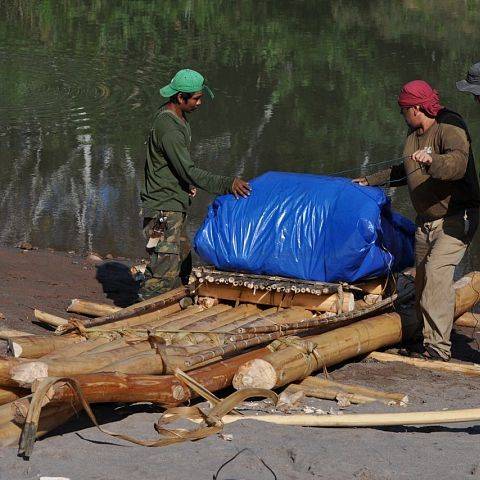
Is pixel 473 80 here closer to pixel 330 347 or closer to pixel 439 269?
pixel 439 269

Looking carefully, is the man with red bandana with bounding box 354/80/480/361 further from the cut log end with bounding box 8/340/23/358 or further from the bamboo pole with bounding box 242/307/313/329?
the cut log end with bounding box 8/340/23/358

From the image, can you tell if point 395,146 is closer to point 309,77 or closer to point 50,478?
point 309,77

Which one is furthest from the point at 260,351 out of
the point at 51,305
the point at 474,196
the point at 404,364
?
the point at 51,305

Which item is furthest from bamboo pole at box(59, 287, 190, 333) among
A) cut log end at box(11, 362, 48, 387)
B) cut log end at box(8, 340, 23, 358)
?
cut log end at box(11, 362, 48, 387)

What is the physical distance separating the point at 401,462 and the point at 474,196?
2.75 m

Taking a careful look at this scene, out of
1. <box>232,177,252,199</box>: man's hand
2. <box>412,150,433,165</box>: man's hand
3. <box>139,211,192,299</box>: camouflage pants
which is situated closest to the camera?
<box>412,150,433,165</box>: man's hand

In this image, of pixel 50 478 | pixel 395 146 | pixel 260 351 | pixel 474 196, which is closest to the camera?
pixel 50 478

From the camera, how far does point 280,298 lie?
8.12 m

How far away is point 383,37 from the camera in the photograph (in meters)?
24.3

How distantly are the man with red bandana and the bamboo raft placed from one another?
39 cm

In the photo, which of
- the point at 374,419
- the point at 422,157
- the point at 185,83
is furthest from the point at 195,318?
the point at 374,419

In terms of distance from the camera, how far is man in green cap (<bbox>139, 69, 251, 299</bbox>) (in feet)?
28.0

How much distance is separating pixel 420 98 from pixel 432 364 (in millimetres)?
1775

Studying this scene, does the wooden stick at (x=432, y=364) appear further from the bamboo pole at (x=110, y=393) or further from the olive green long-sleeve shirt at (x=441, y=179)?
the bamboo pole at (x=110, y=393)
